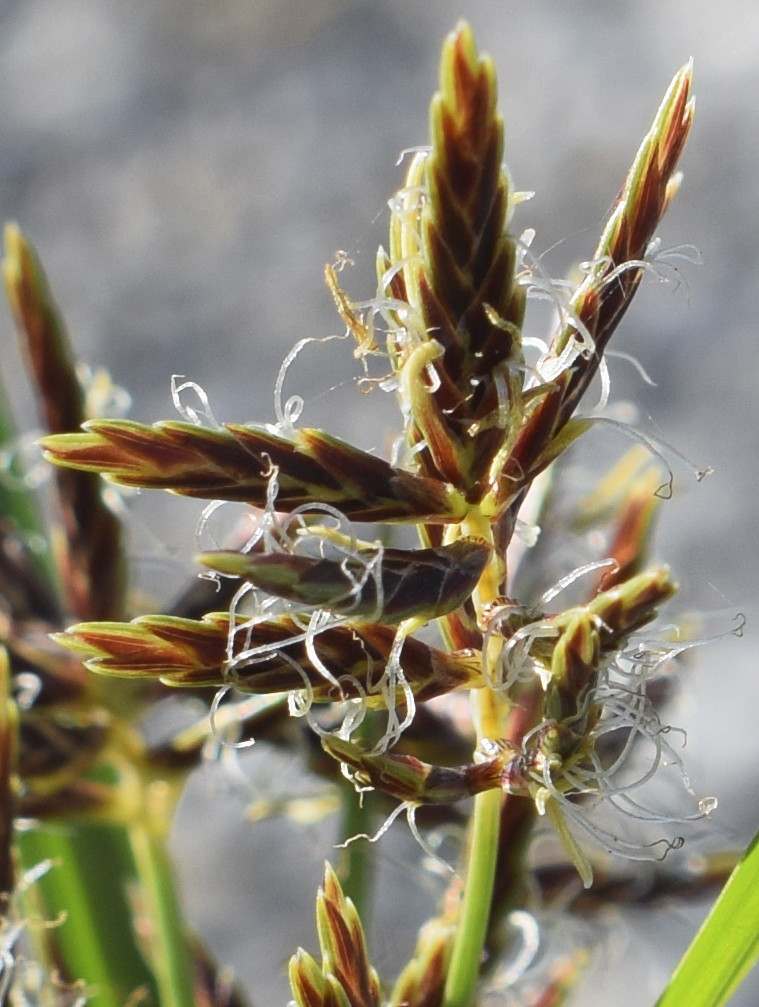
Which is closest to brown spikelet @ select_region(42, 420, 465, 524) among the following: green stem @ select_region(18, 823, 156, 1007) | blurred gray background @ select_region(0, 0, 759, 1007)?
green stem @ select_region(18, 823, 156, 1007)

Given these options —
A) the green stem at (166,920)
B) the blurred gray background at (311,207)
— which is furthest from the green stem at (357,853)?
the blurred gray background at (311,207)

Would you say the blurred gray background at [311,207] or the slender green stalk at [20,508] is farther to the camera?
the blurred gray background at [311,207]

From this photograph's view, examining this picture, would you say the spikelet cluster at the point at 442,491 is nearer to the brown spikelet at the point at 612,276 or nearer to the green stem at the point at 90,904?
the brown spikelet at the point at 612,276

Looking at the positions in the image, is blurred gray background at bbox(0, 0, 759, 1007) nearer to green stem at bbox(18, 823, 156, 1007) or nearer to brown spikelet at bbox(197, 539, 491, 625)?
green stem at bbox(18, 823, 156, 1007)

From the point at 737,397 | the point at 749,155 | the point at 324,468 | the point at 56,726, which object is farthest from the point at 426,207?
the point at 749,155

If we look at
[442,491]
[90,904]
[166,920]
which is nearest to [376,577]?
[442,491]

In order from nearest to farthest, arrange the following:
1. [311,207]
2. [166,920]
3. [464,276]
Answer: [464,276] → [166,920] → [311,207]

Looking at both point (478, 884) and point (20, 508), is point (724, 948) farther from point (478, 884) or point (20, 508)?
→ point (20, 508)
